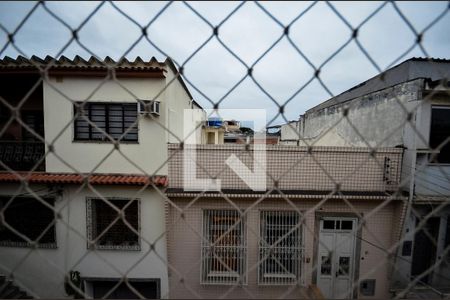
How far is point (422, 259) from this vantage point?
5.34 m

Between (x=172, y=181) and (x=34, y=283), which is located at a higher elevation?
(x=172, y=181)

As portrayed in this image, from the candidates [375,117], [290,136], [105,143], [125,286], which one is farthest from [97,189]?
[290,136]

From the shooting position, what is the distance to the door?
4840 mm

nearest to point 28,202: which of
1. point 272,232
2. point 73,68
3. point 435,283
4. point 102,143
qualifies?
point 102,143

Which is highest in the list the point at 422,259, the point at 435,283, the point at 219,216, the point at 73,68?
the point at 73,68

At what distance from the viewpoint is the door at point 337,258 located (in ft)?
15.9

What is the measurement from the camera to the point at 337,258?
486cm

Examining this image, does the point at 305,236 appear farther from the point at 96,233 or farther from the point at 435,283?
the point at 96,233

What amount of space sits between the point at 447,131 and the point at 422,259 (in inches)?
112

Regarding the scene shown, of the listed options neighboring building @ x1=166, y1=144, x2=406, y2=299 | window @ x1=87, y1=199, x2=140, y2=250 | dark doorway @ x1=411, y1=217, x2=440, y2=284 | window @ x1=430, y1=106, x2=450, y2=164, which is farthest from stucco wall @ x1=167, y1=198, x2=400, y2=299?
window @ x1=430, y1=106, x2=450, y2=164

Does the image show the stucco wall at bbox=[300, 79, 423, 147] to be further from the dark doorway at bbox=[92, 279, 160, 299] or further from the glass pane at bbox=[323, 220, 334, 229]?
the dark doorway at bbox=[92, 279, 160, 299]

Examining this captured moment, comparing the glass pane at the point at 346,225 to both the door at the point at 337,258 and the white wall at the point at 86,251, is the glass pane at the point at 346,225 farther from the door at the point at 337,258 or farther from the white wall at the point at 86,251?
the white wall at the point at 86,251

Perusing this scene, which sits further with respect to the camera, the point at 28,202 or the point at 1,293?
the point at 28,202

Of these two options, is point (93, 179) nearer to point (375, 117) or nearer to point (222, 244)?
point (222, 244)
